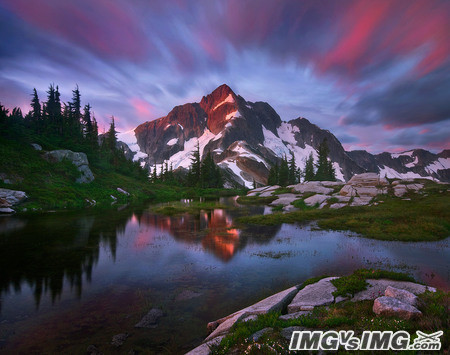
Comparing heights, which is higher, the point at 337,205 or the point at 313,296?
the point at 337,205

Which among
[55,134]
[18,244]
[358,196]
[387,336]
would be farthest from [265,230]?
[55,134]

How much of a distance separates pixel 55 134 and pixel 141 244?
7147 cm

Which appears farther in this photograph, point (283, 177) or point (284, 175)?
point (284, 175)

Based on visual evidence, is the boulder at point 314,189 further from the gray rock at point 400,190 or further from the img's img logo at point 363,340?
the img's img logo at point 363,340

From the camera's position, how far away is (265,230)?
83.0ft

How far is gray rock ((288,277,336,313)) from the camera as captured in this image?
25.7 feet

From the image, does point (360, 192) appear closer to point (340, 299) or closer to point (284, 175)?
point (340, 299)

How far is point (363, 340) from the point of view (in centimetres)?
514

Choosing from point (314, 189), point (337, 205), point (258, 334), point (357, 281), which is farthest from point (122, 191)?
point (258, 334)

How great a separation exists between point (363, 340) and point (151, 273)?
11.7m

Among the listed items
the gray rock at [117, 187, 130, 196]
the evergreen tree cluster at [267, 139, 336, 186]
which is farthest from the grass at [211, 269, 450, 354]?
the evergreen tree cluster at [267, 139, 336, 186]

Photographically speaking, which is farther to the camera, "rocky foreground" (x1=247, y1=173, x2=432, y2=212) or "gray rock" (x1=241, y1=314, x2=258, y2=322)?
"rocky foreground" (x1=247, y1=173, x2=432, y2=212)

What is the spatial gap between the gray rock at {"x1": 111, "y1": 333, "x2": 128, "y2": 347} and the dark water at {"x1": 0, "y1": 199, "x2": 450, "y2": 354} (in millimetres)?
173

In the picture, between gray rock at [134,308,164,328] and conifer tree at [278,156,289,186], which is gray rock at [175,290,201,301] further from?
conifer tree at [278,156,289,186]
